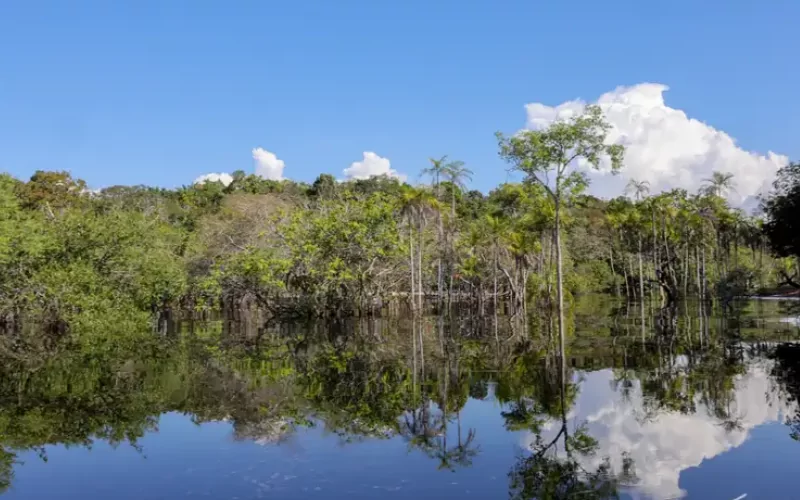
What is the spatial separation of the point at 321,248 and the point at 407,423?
88.5 ft

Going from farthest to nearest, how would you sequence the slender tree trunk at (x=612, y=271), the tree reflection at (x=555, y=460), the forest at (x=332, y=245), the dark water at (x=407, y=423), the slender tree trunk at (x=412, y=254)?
the slender tree trunk at (x=612, y=271)
the slender tree trunk at (x=412, y=254)
the forest at (x=332, y=245)
the dark water at (x=407, y=423)
the tree reflection at (x=555, y=460)

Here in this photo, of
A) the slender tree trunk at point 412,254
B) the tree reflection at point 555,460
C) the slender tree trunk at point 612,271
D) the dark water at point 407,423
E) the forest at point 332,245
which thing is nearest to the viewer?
the tree reflection at point 555,460

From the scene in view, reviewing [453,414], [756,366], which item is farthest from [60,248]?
[756,366]

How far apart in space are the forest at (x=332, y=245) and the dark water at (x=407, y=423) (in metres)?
7.91

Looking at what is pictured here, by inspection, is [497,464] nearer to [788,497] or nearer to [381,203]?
[788,497]

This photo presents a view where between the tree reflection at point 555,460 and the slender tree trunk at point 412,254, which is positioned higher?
the slender tree trunk at point 412,254

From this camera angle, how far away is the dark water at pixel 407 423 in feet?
29.4

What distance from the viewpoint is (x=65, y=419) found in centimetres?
1321

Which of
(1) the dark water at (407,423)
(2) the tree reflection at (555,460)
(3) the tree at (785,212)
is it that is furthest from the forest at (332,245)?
(2) the tree reflection at (555,460)

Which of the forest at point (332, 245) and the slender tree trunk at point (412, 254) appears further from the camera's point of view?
the slender tree trunk at point (412, 254)

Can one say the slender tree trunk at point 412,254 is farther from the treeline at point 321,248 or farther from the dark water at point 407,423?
the dark water at point 407,423

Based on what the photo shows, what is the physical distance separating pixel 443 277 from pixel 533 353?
30769mm

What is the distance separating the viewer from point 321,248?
38656 mm

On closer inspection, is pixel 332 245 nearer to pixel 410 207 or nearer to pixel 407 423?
pixel 410 207
